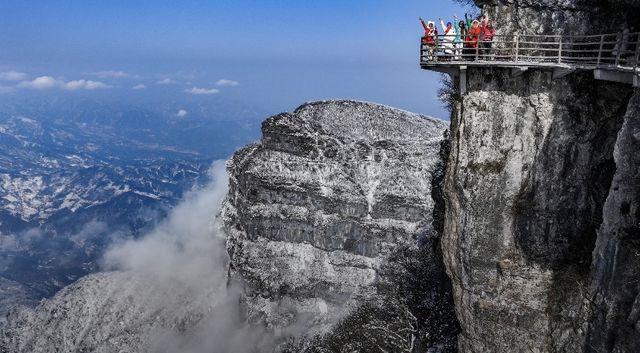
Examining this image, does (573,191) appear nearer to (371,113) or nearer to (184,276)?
(371,113)

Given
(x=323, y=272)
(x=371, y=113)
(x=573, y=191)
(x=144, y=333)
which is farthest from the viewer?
(x=144, y=333)

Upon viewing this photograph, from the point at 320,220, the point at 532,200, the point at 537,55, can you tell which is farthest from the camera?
the point at 320,220

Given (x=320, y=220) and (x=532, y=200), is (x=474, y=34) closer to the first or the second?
(x=532, y=200)

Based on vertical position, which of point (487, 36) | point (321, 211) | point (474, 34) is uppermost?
point (474, 34)

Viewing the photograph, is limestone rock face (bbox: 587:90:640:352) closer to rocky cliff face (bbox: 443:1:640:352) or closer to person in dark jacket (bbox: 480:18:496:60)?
rocky cliff face (bbox: 443:1:640:352)

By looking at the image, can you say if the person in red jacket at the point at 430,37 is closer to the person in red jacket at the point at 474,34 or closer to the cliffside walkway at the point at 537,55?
the cliffside walkway at the point at 537,55

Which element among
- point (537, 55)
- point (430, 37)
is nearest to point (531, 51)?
point (537, 55)

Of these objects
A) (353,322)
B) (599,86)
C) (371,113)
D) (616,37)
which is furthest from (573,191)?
(371,113)
